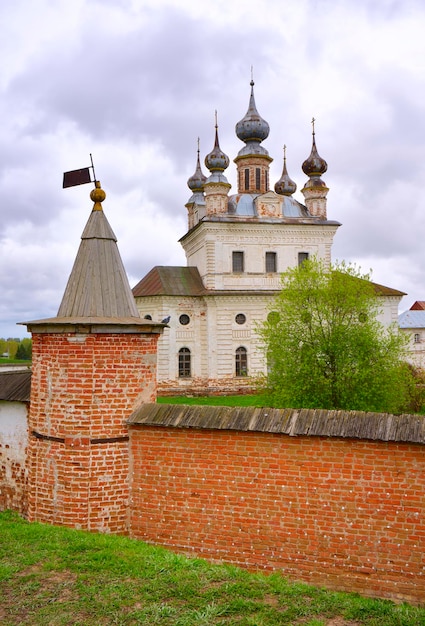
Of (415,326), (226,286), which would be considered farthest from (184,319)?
(415,326)

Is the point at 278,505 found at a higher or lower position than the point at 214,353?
lower

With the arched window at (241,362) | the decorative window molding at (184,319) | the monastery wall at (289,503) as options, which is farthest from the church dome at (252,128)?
the monastery wall at (289,503)

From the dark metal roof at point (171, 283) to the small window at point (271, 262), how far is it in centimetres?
335

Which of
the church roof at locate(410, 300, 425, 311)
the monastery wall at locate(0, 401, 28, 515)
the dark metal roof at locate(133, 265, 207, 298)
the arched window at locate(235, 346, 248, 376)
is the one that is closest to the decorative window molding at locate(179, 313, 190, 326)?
the dark metal roof at locate(133, 265, 207, 298)

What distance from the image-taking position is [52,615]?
448cm

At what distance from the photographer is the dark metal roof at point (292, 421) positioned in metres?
5.62

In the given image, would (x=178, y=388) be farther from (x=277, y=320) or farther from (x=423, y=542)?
(x=423, y=542)

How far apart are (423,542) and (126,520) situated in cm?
346

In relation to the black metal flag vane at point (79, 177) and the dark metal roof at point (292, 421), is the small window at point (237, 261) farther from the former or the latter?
the dark metal roof at point (292, 421)

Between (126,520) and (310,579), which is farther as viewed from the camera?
(126,520)

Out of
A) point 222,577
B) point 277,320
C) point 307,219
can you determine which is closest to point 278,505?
point 222,577

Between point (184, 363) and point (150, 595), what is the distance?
20.9 metres

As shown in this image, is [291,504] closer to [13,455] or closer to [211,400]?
[13,455]

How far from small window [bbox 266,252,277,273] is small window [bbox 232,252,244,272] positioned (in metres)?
1.30
